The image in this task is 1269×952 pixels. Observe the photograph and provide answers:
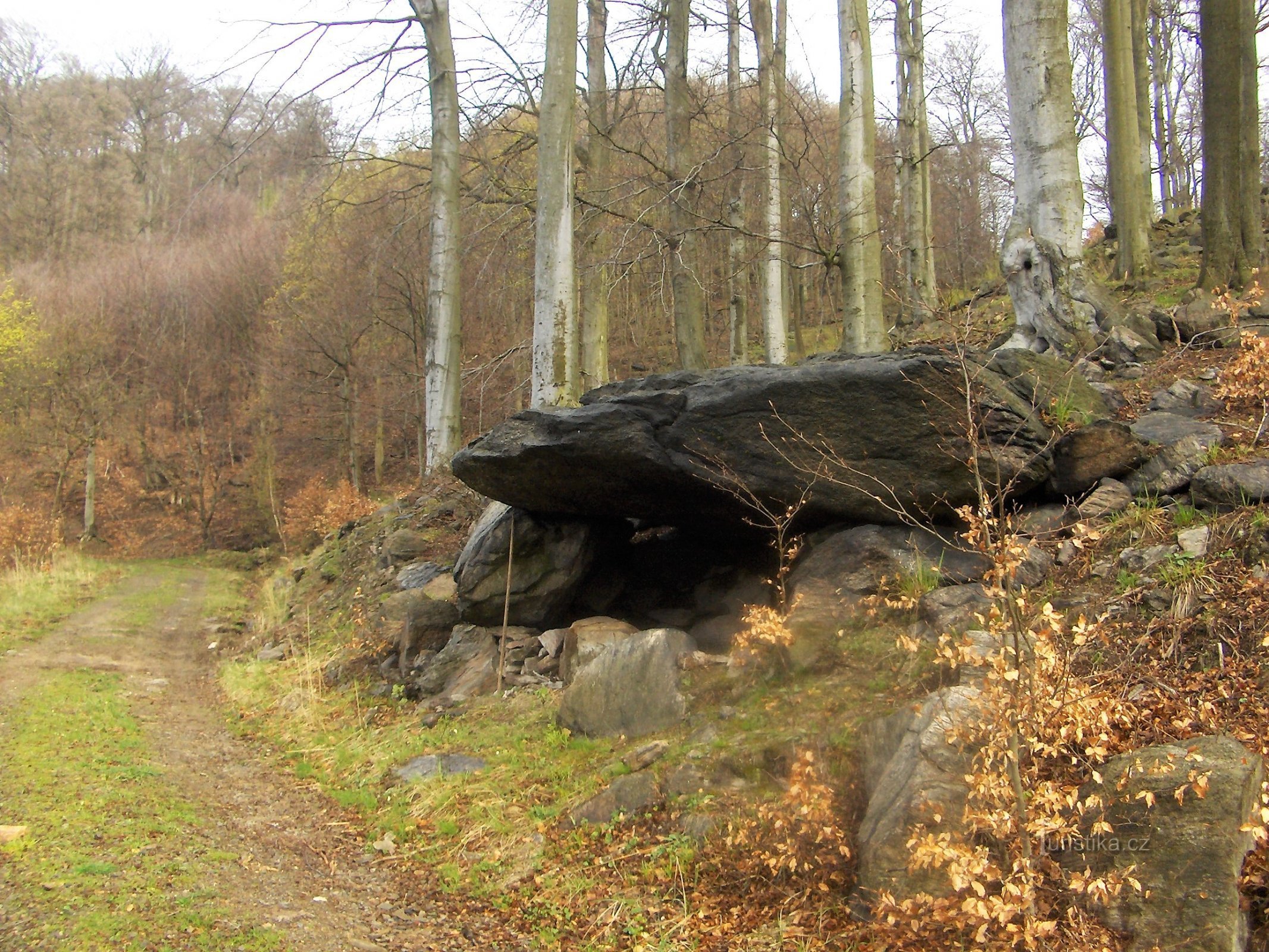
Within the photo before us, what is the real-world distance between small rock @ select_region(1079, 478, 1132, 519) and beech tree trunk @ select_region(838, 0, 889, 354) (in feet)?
14.5

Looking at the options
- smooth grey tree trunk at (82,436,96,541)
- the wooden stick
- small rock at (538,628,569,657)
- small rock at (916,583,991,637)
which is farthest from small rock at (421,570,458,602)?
smooth grey tree trunk at (82,436,96,541)

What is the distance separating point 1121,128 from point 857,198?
23.6 feet

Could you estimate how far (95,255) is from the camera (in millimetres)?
35219

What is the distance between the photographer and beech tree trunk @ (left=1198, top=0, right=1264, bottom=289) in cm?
971

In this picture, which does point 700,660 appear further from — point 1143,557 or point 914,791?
point 1143,557

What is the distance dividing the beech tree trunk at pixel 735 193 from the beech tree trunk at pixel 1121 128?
5.63 metres

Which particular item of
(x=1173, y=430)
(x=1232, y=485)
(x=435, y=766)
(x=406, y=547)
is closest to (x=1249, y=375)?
(x=1173, y=430)

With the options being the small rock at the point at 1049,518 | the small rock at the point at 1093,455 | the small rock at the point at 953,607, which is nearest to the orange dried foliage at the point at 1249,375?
the small rock at the point at 1093,455

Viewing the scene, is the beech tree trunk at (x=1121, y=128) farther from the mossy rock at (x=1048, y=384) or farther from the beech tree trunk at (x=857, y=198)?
the mossy rock at (x=1048, y=384)

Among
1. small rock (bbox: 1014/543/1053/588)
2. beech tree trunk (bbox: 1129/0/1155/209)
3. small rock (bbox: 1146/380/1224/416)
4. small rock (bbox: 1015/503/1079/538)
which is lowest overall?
small rock (bbox: 1014/543/1053/588)

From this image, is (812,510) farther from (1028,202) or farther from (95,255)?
(95,255)

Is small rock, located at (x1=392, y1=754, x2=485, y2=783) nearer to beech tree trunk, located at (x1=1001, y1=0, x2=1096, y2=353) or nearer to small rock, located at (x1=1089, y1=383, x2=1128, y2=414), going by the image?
small rock, located at (x1=1089, y1=383, x2=1128, y2=414)

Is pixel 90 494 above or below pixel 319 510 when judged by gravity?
above

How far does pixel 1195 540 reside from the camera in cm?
495
